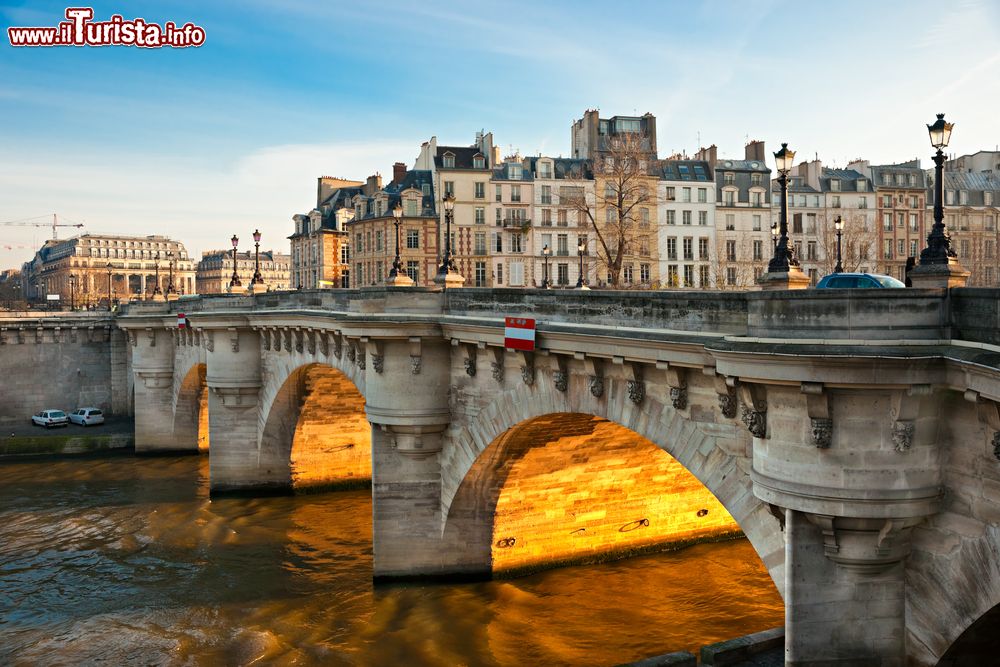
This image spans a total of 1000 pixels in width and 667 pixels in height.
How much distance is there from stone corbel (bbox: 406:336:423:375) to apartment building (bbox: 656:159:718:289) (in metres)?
49.2

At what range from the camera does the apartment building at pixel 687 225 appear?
225ft

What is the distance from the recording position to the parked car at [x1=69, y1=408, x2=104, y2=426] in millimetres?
52375

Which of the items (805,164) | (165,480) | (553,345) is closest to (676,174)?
(805,164)

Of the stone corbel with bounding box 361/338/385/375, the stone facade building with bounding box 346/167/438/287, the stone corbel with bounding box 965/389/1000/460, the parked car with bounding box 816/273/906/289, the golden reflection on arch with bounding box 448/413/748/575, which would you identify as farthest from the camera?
the stone facade building with bounding box 346/167/438/287

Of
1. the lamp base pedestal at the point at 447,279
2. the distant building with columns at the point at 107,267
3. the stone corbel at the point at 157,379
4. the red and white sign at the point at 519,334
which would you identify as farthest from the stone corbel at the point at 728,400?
the distant building with columns at the point at 107,267

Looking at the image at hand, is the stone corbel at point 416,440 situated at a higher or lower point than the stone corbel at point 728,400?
lower

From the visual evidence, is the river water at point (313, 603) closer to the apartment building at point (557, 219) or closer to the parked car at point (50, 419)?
the parked car at point (50, 419)

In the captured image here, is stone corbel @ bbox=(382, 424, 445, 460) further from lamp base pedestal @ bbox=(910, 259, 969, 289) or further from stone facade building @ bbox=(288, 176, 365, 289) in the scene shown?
stone facade building @ bbox=(288, 176, 365, 289)

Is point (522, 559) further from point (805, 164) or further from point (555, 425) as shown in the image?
point (805, 164)

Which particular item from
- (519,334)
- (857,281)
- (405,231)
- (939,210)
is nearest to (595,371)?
(519,334)

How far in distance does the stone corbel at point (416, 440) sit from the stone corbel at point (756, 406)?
12.6 meters

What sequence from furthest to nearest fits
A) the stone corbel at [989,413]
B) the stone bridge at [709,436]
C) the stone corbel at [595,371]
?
the stone corbel at [595,371] → the stone bridge at [709,436] → the stone corbel at [989,413]

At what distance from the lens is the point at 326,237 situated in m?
79.8

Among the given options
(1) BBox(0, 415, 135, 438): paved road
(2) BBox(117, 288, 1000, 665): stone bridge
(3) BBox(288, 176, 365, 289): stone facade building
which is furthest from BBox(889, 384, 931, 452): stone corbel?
(3) BBox(288, 176, 365, 289): stone facade building
